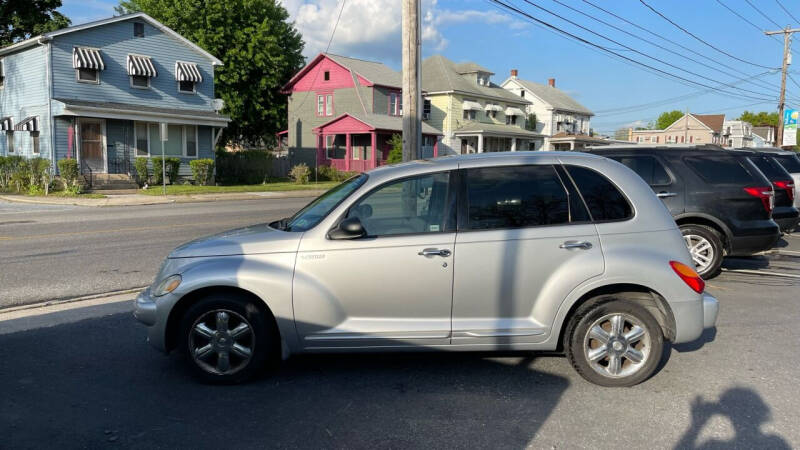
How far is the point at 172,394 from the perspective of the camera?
4.47 metres

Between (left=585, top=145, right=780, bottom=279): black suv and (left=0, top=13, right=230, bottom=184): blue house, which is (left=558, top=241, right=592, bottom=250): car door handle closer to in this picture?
(left=585, top=145, right=780, bottom=279): black suv

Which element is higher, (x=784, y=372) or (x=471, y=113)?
(x=471, y=113)

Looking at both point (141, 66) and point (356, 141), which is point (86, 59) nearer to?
point (141, 66)

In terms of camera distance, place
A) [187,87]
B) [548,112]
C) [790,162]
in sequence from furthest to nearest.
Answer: [548,112] < [187,87] < [790,162]

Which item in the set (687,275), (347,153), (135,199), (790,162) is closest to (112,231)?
(135,199)

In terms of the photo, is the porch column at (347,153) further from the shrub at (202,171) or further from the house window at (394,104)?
the shrub at (202,171)

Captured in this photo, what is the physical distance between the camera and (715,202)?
8492mm

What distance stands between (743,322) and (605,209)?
2.88m

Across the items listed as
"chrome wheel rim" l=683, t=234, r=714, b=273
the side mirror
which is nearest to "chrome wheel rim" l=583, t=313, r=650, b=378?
the side mirror

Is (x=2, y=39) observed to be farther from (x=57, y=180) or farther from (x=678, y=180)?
(x=678, y=180)

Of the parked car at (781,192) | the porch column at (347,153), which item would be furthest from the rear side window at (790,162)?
the porch column at (347,153)

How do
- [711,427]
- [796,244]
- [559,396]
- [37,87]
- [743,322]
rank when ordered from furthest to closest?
[37,87] → [796,244] → [743,322] → [559,396] → [711,427]

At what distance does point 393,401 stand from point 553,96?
2558 inches

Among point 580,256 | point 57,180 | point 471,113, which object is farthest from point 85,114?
point 471,113
